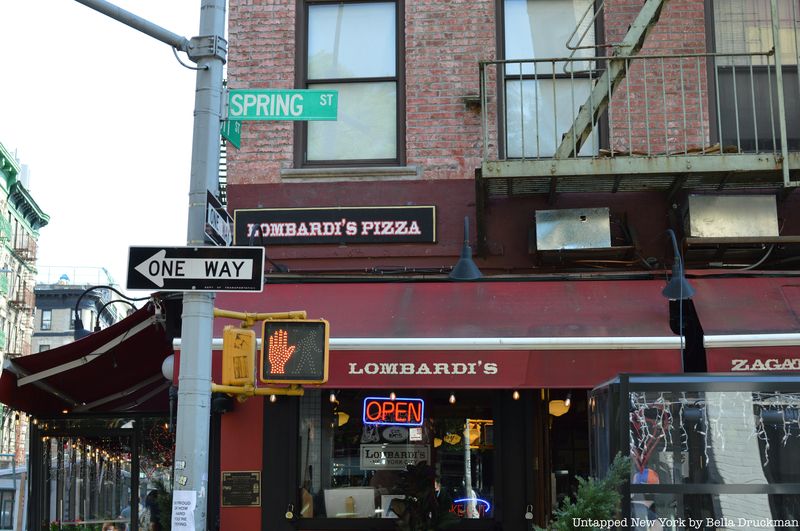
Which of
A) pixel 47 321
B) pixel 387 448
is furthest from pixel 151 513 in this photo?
pixel 47 321

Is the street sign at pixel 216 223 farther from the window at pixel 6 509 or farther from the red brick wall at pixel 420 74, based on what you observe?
the window at pixel 6 509

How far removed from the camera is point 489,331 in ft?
31.1

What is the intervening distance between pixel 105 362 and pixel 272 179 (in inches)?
113

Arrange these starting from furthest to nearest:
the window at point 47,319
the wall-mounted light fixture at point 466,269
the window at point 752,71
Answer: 1. the window at point 47,319
2. the window at point 752,71
3. the wall-mounted light fixture at point 466,269

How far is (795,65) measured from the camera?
11078mm

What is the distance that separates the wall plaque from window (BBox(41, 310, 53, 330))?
73.8 m

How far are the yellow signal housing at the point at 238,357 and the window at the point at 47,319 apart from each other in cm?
7689

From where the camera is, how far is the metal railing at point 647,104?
10812 millimetres

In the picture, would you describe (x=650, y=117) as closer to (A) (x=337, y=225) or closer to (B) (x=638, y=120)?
(B) (x=638, y=120)

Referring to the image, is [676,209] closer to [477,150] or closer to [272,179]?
[477,150]

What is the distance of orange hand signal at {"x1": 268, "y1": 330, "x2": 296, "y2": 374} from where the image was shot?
7.54 m

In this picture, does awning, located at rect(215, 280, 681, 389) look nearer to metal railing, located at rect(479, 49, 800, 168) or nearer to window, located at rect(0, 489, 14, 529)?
metal railing, located at rect(479, 49, 800, 168)

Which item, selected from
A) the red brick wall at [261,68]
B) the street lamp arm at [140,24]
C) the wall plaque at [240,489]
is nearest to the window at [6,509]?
the wall plaque at [240,489]

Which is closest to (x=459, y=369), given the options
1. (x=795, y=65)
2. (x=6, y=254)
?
(x=795, y=65)
